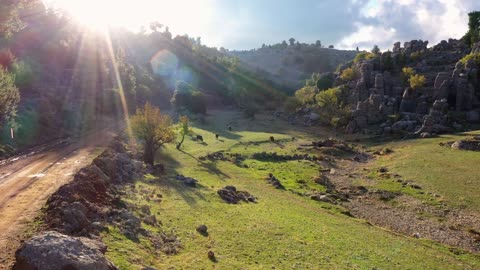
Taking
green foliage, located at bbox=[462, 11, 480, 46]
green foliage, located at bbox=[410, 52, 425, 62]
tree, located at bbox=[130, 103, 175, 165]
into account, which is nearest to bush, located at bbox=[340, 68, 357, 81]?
green foliage, located at bbox=[410, 52, 425, 62]

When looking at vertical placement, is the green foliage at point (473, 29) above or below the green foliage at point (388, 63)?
above

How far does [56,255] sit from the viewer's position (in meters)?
15.3

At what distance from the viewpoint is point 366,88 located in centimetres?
12694

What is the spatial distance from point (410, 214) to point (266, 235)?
25190 mm

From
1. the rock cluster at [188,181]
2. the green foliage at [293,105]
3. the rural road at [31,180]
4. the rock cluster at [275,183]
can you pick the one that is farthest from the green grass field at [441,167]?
the green foliage at [293,105]

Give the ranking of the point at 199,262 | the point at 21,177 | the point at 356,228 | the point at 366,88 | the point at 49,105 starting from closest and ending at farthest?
the point at 199,262, the point at 21,177, the point at 356,228, the point at 49,105, the point at 366,88

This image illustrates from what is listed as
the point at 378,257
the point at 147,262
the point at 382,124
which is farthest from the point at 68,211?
the point at 382,124

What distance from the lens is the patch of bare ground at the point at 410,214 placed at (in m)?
40.5

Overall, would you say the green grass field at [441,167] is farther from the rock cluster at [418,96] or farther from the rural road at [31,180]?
the rural road at [31,180]

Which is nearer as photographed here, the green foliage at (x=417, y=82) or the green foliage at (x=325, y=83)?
the green foliage at (x=417, y=82)

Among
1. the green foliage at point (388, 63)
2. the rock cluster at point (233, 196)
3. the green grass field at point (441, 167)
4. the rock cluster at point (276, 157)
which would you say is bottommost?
the rock cluster at point (276, 157)

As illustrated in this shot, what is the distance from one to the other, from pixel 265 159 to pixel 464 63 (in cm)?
7846

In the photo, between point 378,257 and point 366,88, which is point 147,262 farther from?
point 366,88

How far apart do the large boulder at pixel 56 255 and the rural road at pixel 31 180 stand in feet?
7.33
